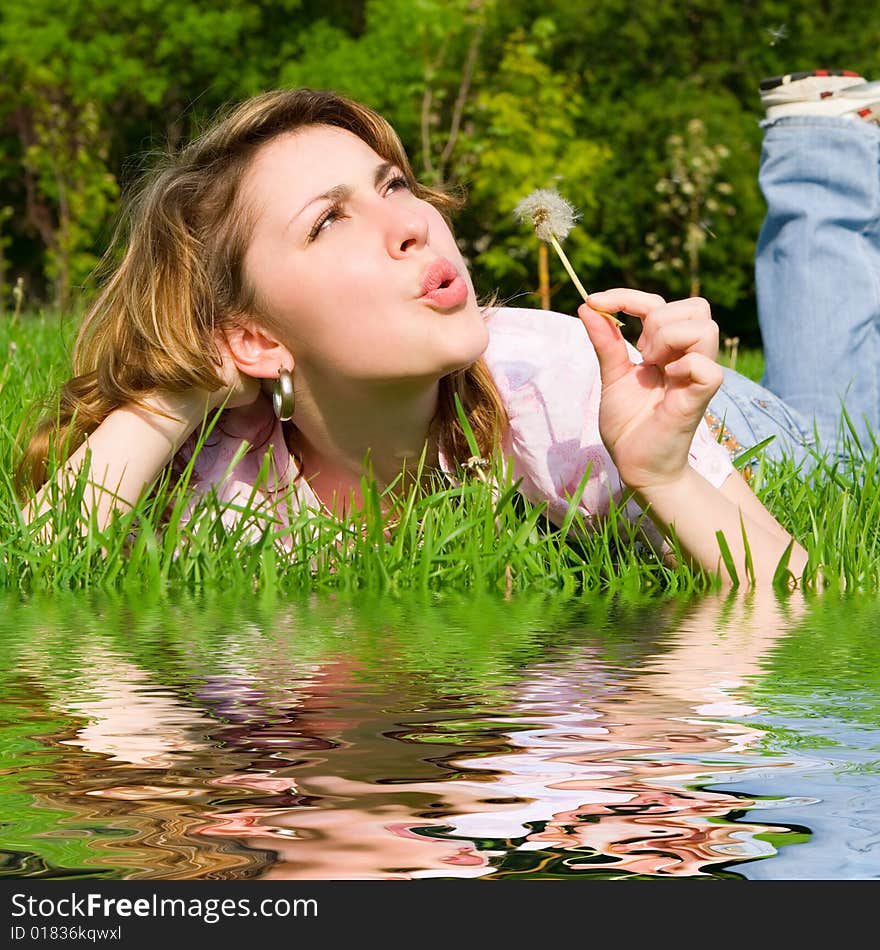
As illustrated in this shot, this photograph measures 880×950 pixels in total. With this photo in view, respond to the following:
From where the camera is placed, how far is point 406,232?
9.17 feet

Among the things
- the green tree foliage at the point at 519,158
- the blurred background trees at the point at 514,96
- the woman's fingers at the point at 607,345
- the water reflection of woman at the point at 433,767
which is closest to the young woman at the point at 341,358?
the woman's fingers at the point at 607,345

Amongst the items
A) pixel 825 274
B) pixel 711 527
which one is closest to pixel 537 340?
pixel 711 527

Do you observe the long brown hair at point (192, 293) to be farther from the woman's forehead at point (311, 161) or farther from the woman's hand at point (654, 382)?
the woman's hand at point (654, 382)

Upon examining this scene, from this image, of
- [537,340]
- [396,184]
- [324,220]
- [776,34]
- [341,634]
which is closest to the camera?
[341,634]

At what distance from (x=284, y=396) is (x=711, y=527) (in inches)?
39.0

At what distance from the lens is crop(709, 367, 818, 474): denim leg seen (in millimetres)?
3814

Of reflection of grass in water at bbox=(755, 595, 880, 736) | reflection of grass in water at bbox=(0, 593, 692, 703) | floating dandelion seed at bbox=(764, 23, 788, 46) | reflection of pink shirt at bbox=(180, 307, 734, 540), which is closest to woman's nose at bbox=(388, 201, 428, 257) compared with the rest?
reflection of pink shirt at bbox=(180, 307, 734, 540)

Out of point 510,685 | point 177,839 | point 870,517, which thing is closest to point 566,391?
point 870,517

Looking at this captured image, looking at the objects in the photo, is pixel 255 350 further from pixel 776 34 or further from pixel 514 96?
pixel 514 96

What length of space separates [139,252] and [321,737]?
2270mm

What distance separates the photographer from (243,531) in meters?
2.63

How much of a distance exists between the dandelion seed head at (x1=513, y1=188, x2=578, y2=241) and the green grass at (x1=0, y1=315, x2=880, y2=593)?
1.70ft

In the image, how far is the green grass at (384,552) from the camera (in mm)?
2418

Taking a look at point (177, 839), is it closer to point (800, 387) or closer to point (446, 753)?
point (446, 753)
